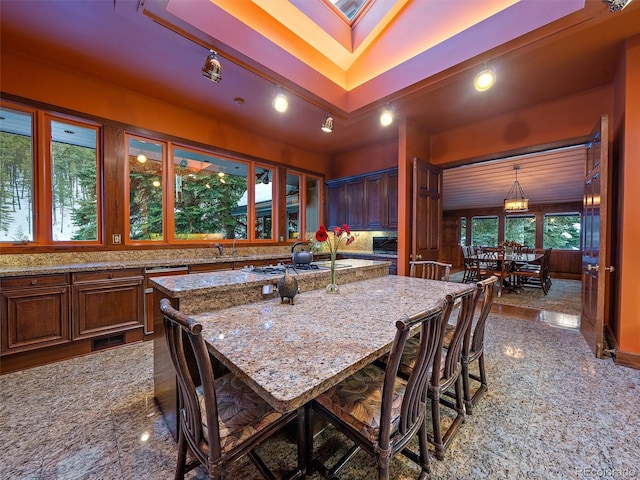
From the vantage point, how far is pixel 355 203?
530 centimetres

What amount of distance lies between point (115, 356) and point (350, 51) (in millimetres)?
4521

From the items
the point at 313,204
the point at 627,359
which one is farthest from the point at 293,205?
the point at 627,359

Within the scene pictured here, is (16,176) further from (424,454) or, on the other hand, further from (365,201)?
(365,201)

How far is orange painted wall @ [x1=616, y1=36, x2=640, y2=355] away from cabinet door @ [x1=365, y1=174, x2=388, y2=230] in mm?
2866

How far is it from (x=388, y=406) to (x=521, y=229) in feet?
32.0

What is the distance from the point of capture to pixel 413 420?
47.3 inches

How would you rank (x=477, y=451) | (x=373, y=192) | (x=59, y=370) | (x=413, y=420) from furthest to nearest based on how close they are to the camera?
(x=373, y=192), (x=59, y=370), (x=477, y=451), (x=413, y=420)

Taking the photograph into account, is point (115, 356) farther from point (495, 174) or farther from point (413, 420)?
point (495, 174)

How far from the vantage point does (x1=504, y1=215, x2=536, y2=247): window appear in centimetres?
814

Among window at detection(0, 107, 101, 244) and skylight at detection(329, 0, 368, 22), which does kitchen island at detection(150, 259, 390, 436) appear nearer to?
window at detection(0, 107, 101, 244)

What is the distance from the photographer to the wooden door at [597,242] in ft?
A: 8.30

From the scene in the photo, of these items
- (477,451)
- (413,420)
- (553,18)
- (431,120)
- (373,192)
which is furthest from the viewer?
(373,192)

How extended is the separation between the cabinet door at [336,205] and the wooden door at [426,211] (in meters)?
1.76

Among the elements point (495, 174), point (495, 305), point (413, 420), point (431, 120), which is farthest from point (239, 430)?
point (495, 174)
